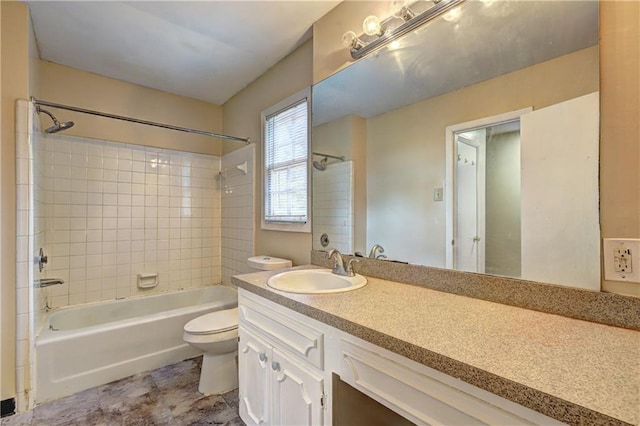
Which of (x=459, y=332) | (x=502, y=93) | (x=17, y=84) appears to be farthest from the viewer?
(x=17, y=84)

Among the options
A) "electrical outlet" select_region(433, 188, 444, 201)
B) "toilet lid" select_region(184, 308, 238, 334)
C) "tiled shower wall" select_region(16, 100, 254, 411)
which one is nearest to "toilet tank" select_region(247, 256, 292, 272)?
"toilet lid" select_region(184, 308, 238, 334)

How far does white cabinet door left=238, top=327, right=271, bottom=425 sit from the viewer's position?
4.25 feet

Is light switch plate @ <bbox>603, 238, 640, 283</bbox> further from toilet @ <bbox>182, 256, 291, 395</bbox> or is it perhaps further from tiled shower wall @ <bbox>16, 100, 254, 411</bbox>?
tiled shower wall @ <bbox>16, 100, 254, 411</bbox>

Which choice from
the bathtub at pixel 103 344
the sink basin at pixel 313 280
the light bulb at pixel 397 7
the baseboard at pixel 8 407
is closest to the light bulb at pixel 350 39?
the light bulb at pixel 397 7

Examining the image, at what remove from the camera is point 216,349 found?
1872 millimetres

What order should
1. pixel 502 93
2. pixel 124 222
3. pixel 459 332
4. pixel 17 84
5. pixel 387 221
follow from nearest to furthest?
1. pixel 459 332
2. pixel 502 93
3. pixel 387 221
4. pixel 17 84
5. pixel 124 222

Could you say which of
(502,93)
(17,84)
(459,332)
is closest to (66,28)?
(17,84)

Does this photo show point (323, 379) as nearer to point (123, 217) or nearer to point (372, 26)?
point (372, 26)

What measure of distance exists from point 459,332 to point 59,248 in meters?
3.02

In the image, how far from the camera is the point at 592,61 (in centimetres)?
92

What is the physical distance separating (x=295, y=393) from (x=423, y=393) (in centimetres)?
59

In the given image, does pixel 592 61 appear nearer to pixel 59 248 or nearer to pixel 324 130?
pixel 324 130

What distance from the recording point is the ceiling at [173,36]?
173cm

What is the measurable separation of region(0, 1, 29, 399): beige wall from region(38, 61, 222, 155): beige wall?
2.11 feet
